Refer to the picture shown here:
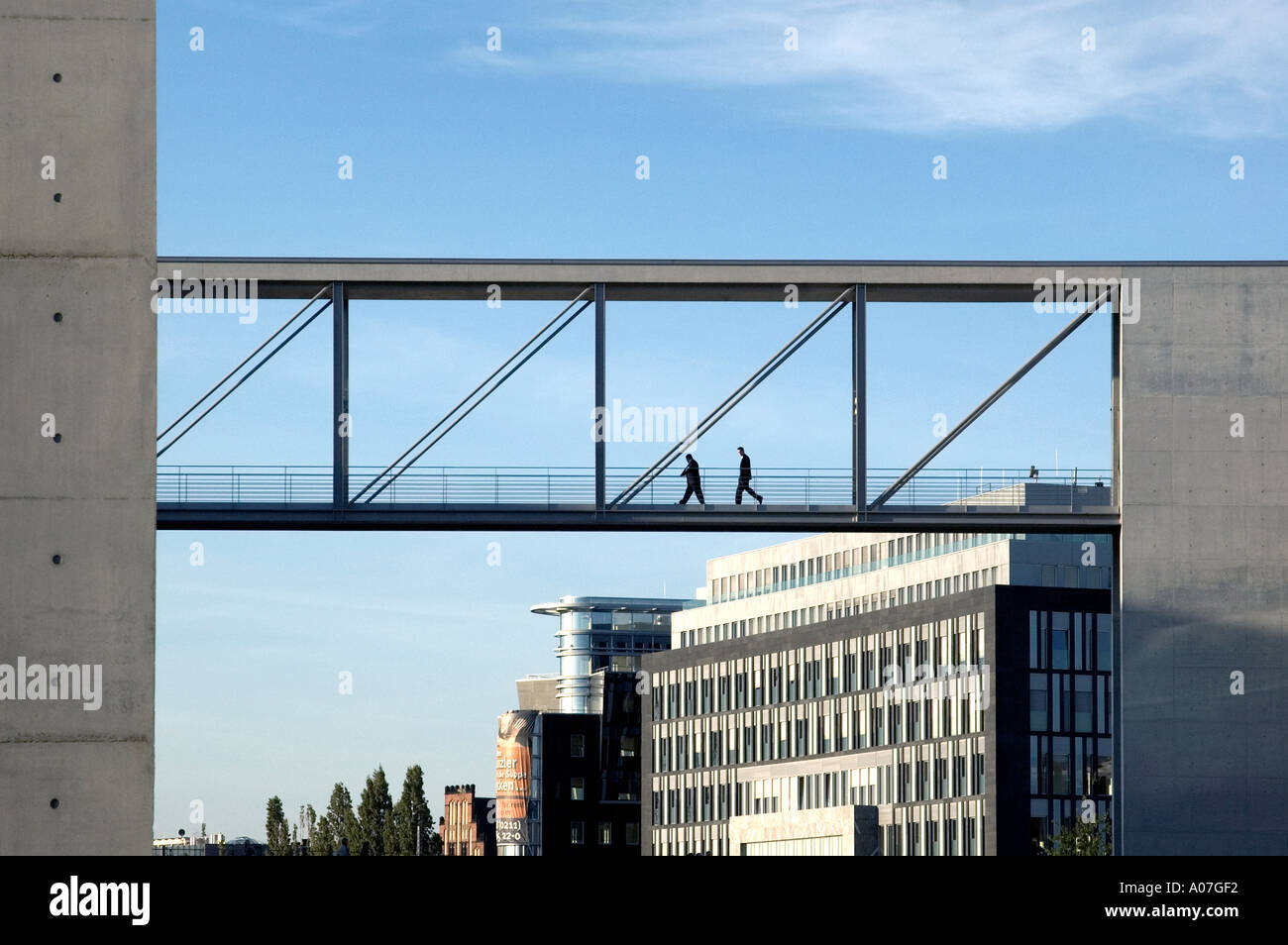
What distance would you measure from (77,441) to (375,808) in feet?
508

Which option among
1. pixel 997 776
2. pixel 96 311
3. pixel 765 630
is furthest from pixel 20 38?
pixel 765 630

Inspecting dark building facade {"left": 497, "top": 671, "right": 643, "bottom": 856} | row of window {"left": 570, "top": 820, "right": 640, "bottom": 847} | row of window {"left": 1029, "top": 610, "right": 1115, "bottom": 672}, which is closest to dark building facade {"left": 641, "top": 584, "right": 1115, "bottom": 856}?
row of window {"left": 1029, "top": 610, "right": 1115, "bottom": 672}

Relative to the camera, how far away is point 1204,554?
41812 mm

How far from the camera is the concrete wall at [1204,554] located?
4131 centimetres

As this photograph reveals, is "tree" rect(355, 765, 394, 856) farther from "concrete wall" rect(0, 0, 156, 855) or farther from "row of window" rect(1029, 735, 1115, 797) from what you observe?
"concrete wall" rect(0, 0, 156, 855)

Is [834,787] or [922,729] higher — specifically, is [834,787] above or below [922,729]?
below

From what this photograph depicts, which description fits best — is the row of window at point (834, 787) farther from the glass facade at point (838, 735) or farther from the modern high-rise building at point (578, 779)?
the modern high-rise building at point (578, 779)

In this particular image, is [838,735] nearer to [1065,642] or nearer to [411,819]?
[1065,642]

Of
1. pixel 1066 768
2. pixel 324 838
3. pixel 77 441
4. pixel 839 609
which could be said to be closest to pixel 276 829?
pixel 324 838

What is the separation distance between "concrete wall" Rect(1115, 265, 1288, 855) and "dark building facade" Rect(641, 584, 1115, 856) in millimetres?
65113

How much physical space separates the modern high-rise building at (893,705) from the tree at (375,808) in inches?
1197

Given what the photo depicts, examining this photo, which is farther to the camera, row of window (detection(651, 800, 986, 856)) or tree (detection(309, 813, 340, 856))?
tree (detection(309, 813, 340, 856))

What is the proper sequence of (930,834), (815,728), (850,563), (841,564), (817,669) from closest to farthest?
(930,834) → (815,728) → (817,669) → (850,563) → (841,564)

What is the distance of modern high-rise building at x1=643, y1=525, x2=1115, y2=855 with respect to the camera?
372ft
